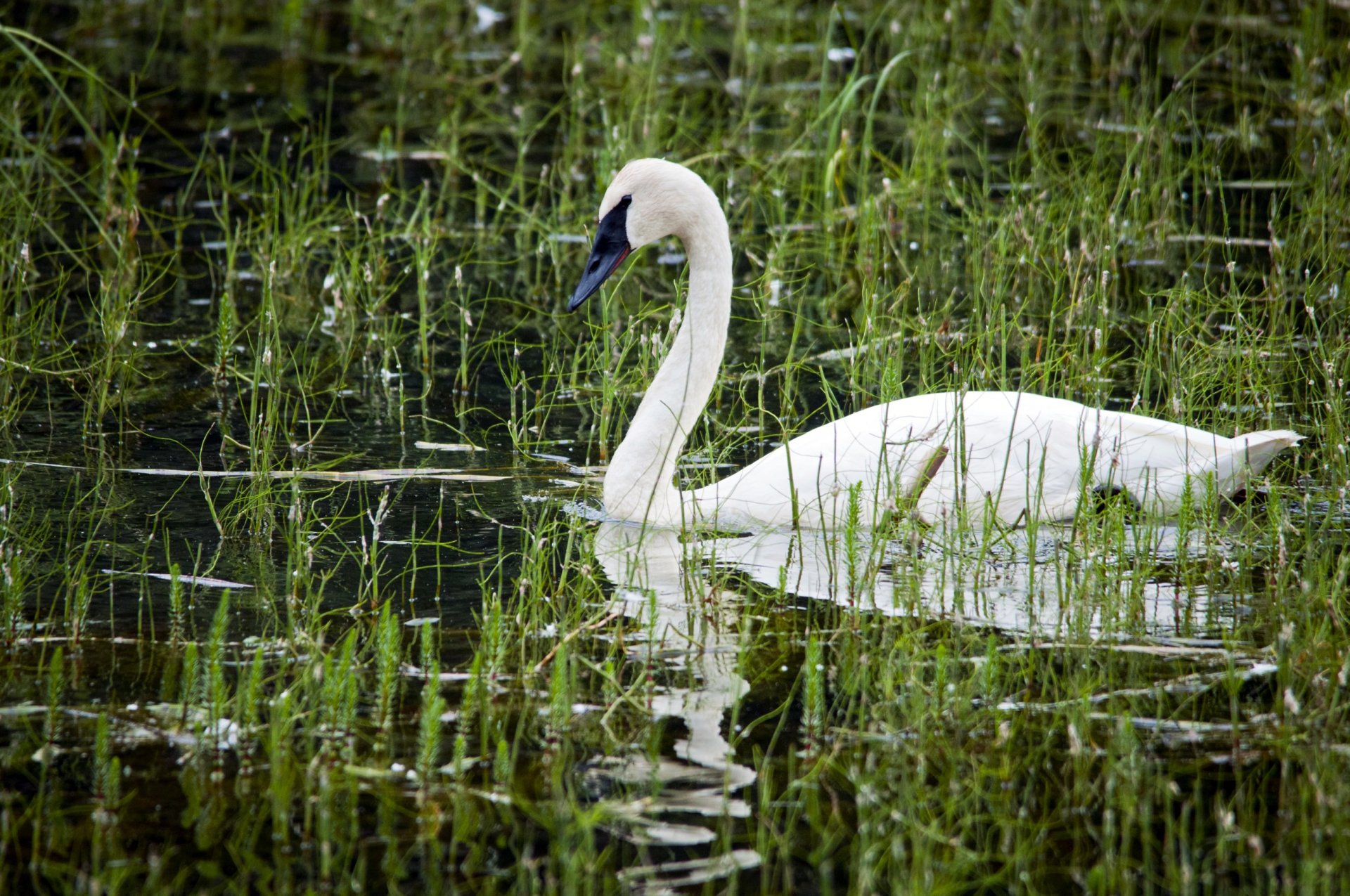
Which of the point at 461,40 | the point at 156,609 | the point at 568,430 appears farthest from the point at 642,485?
the point at 461,40

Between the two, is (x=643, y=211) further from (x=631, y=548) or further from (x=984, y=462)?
(x=984, y=462)

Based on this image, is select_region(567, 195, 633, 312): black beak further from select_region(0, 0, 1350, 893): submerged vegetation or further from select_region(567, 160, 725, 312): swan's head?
select_region(0, 0, 1350, 893): submerged vegetation

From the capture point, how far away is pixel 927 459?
5645 mm

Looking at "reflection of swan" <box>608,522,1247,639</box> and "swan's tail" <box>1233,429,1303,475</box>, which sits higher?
"swan's tail" <box>1233,429,1303,475</box>

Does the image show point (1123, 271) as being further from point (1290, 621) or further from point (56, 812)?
point (56, 812)

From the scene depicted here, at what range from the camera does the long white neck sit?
589 cm

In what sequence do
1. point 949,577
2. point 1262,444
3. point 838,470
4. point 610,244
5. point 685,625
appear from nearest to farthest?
point 685,625 → point 949,577 → point 1262,444 → point 838,470 → point 610,244

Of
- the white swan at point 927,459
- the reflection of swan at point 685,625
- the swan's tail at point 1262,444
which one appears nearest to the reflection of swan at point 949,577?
the reflection of swan at point 685,625

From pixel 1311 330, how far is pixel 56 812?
600 centimetres

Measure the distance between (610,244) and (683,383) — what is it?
62 centimetres

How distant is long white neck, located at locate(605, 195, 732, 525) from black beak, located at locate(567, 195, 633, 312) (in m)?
0.21

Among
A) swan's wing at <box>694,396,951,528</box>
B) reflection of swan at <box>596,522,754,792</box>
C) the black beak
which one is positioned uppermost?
the black beak

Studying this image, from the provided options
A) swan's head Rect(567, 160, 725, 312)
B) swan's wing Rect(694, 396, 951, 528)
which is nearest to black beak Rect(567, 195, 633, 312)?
swan's head Rect(567, 160, 725, 312)

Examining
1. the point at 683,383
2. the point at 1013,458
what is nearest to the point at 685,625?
the point at 683,383
